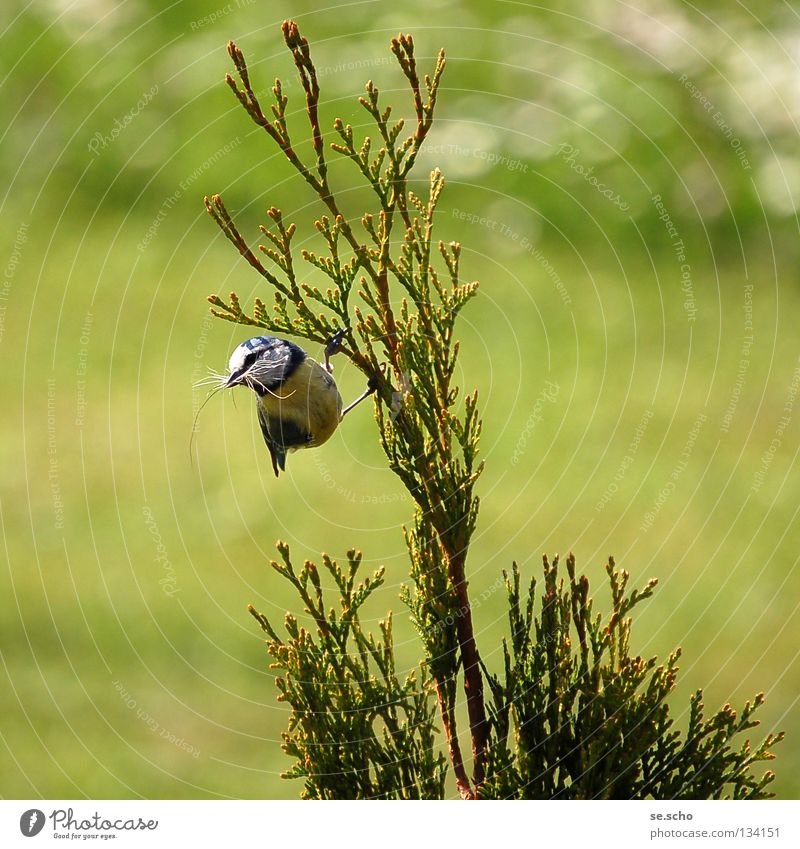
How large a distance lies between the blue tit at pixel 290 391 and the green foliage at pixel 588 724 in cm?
45

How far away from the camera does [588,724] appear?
1743 mm

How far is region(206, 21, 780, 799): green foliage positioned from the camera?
171 cm

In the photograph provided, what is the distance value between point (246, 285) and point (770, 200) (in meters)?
2.70

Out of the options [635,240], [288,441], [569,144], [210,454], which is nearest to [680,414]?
[635,240]

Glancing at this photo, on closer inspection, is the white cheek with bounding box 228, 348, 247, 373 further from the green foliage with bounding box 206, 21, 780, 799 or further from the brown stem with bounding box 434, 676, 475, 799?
the brown stem with bounding box 434, 676, 475, 799

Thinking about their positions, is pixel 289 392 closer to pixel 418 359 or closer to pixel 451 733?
pixel 418 359

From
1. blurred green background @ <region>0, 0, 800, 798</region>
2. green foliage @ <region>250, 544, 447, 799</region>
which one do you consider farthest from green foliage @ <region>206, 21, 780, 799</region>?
blurred green background @ <region>0, 0, 800, 798</region>

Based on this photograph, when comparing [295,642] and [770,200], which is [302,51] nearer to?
[295,642]

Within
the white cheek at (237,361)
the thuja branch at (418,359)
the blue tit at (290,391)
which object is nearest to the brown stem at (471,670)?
the thuja branch at (418,359)

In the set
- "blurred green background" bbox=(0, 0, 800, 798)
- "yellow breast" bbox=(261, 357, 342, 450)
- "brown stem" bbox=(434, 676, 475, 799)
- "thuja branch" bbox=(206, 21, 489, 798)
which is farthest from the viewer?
"blurred green background" bbox=(0, 0, 800, 798)

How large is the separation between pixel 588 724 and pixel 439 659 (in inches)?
10.2

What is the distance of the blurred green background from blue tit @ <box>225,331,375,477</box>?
1.99 meters

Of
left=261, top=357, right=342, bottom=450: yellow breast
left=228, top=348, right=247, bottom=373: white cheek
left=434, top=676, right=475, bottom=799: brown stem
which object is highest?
left=228, top=348, right=247, bottom=373: white cheek

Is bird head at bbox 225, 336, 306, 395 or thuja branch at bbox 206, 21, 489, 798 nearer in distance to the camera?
thuja branch at bbox 206, 21, 489, 798
